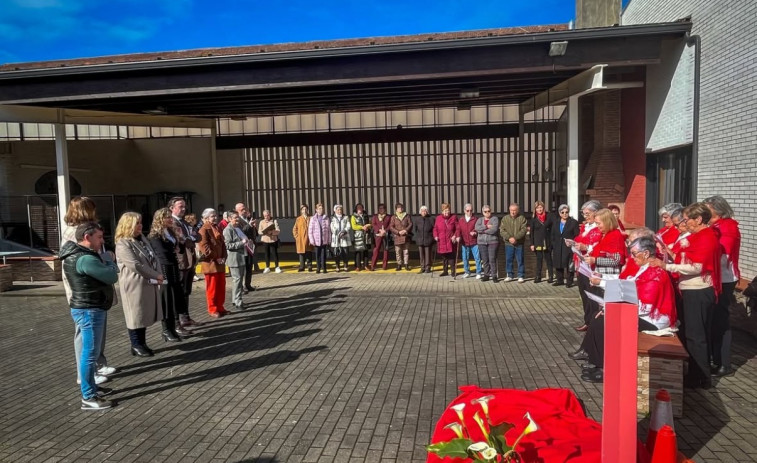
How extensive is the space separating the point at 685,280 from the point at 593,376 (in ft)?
4.62

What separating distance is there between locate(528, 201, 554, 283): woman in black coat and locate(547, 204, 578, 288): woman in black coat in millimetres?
212

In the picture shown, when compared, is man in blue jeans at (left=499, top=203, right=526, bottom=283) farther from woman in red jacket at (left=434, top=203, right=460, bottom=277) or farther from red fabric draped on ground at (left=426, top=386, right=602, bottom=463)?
red fabric draped on ground at (left=426, top=386, right=602, bottom=463)

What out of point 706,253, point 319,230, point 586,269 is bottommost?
point 586,269

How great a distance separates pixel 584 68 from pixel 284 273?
8322 mm

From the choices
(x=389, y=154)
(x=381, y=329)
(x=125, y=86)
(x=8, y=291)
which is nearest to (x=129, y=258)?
(x=381, y=329)

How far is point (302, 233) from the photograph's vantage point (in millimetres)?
13281

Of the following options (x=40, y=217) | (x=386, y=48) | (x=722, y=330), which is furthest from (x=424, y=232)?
(x=40, y=217)

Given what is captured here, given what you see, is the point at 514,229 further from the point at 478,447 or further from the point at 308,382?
the point at 478,447

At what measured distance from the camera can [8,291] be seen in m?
11.9

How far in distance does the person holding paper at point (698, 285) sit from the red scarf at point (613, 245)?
646mm

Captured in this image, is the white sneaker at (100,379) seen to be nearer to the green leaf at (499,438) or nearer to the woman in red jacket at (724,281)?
the green leaf at (499,438)

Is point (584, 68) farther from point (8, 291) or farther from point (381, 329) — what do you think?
point (8, 291)

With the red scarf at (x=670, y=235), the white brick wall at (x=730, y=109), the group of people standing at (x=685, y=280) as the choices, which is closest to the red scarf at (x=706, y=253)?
the group of people standing at (x=685, y=280)

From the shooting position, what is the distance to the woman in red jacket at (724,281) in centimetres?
561
